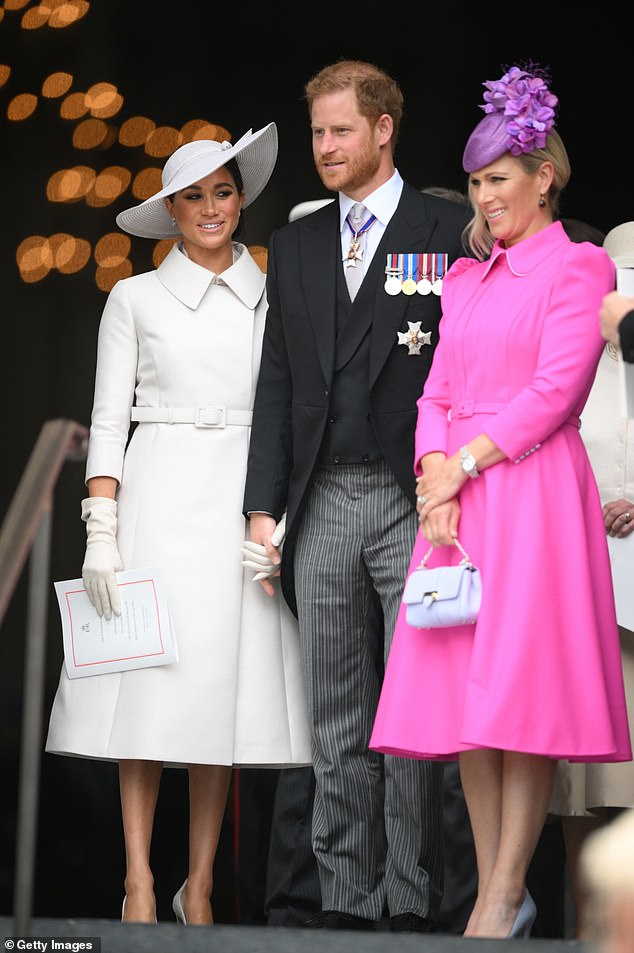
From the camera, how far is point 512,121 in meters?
3.56

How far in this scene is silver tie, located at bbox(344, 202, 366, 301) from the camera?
13.0 ft

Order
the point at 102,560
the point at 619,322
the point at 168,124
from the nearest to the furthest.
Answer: the point at 619,322, the point at 102,560, the point at 168,124

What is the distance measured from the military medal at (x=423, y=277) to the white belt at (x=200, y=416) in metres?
0.58

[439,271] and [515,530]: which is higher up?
[439,271]

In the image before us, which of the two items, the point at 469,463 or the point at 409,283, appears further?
the point at 409,283

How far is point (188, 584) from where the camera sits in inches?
158

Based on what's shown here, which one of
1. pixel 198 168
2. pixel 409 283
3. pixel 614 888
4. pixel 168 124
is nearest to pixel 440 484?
pixel 409 283

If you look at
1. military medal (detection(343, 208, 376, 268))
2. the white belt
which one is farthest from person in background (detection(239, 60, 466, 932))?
the white belt

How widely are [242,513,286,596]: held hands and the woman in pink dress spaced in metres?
0.47

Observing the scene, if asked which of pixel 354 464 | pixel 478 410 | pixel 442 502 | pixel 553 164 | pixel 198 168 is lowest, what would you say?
pixel 442 502

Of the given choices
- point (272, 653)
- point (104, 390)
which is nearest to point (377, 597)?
point (272, 653)

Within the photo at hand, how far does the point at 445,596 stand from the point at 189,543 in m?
0.91

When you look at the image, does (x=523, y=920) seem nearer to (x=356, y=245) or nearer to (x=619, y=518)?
(x=619, y=518)

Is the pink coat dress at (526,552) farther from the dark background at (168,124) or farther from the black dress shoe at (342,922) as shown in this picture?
the dark background at (168,124)
